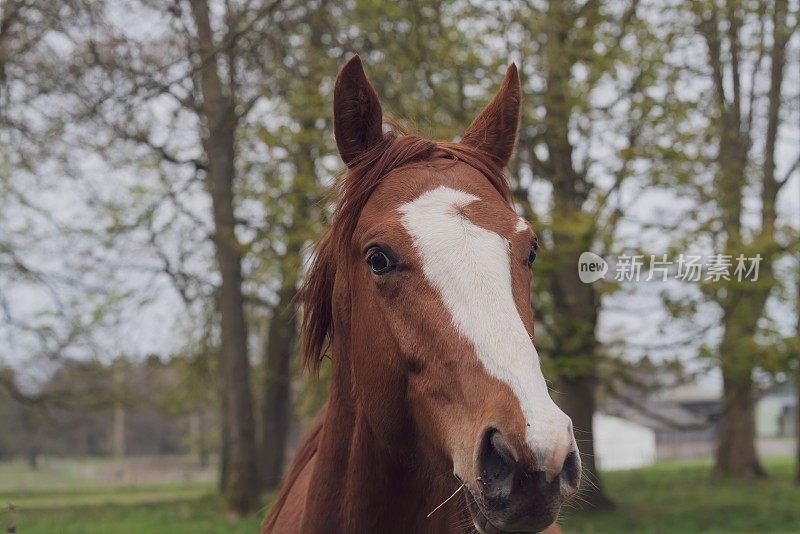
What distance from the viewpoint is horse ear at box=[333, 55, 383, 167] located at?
272 cm

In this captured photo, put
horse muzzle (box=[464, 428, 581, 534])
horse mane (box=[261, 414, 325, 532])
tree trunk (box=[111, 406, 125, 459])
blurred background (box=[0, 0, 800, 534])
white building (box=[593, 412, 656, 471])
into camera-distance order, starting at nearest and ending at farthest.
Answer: horse muzzle (box=[464, 428, 581, 534]) < horse mane (box=[261, 414, 325, 532]) < blurred background (box=[0, 0, 800, 534]) < tree trunk (box=[111, 406, 125, 459]) < white building (box=[593, 412, 656, 471])

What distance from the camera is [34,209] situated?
14.5 m

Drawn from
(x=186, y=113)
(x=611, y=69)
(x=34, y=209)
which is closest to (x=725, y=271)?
(x=611, y=69)

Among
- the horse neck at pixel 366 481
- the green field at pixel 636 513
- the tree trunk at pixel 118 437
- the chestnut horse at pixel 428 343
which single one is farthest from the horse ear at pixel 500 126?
the tree trunk at pixel 118 437

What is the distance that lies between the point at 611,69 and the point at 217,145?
567cm

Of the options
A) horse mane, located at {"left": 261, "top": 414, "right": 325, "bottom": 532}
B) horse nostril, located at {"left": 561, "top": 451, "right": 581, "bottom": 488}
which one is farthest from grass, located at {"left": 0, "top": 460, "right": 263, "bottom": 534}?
horse nostril, located at {"left": 561, "top": 451, "right": 581, "bottom": 488}

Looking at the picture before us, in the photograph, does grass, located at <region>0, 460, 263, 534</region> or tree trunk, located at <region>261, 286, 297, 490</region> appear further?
tree trunk, located at <region>261, 286, 297, 490</region>

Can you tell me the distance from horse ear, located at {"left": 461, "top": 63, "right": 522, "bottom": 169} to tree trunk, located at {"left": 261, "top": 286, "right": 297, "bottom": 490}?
14.4 m

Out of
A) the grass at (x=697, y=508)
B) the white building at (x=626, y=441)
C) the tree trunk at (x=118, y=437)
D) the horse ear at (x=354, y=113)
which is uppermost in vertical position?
the horse ear at (x=354, y=113)

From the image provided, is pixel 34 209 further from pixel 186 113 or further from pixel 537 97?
pixel 537 97

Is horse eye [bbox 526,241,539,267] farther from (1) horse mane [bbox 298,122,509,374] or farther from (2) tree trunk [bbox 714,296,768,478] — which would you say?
(2) tree trunk [bbox 714,296,768,478]

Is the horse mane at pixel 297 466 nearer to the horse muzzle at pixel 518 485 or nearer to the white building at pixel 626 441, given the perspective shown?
the horse muzzle at pixel 518 485

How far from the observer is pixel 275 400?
1836 cm

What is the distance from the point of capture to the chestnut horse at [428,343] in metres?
1.88
